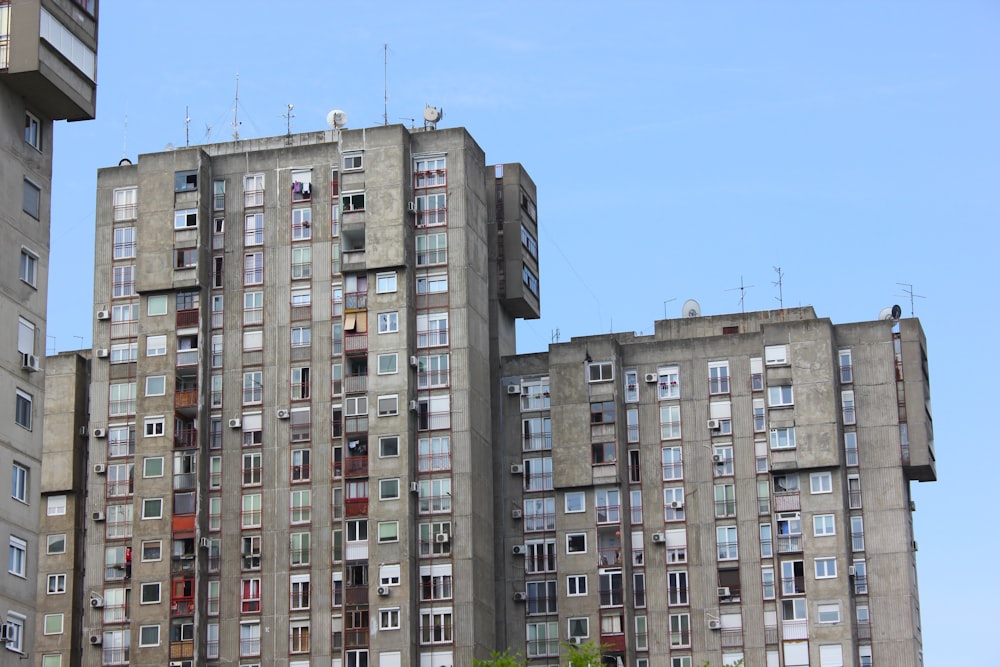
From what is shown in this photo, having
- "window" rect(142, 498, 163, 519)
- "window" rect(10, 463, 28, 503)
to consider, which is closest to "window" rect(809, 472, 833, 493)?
"window" rect(142, 498, 163, 519)

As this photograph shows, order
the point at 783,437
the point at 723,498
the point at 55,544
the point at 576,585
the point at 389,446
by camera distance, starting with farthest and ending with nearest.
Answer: the point at 55,544, the point at 576,585, the point at 723,498, the point at 783,437, the point at 389,446

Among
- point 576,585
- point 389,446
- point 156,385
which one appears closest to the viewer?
point 389,446

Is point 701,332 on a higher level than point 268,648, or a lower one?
higher

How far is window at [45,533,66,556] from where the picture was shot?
123m

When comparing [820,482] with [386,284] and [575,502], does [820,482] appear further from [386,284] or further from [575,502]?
[386,284]

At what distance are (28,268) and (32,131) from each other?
19.4 ft

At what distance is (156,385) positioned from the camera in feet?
391

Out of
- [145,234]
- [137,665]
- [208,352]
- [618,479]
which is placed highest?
[145,234]

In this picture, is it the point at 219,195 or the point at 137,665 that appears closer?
the point at 137,665

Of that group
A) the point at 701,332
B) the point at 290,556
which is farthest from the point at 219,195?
the point at 701,332

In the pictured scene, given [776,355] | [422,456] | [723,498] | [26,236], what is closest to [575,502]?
[723,498]

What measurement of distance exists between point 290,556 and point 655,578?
21.1 meters

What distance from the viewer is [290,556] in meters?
116

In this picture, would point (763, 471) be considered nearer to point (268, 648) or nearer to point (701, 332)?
point (701, 332)
